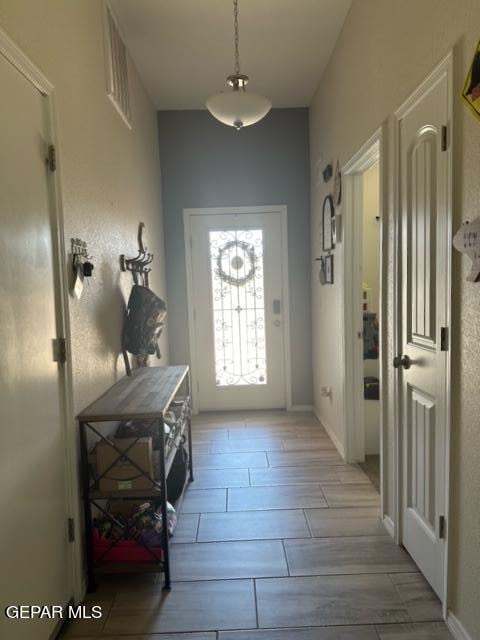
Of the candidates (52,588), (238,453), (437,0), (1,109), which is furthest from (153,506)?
(437,0)

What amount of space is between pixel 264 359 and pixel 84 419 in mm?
2714

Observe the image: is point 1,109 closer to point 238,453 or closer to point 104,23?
point 104,23

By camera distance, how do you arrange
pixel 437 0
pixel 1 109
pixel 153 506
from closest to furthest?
pixel 1 109, pixel 437 0, pixel 153 506

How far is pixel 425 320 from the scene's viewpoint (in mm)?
1839

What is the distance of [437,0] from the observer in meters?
1.62

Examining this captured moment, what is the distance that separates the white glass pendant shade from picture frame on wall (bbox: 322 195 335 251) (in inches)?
47.3

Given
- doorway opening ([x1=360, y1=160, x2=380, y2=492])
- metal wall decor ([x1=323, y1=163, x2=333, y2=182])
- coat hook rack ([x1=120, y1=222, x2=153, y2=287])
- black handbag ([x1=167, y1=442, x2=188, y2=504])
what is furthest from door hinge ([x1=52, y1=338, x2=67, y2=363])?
metal wall decor ([x1=323, y1=163, x2=333, y2=182])

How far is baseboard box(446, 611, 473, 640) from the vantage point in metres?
1.58

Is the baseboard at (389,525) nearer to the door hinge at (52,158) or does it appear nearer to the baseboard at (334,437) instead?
the baseboard at (334,437)

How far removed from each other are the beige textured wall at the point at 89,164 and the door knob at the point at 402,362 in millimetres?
1461

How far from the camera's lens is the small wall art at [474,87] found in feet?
4.50

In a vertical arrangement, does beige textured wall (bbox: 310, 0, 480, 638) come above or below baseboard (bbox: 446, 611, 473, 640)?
above

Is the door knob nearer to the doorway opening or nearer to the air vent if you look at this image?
the doorway opening

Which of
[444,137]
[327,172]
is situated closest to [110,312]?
[444,137]
